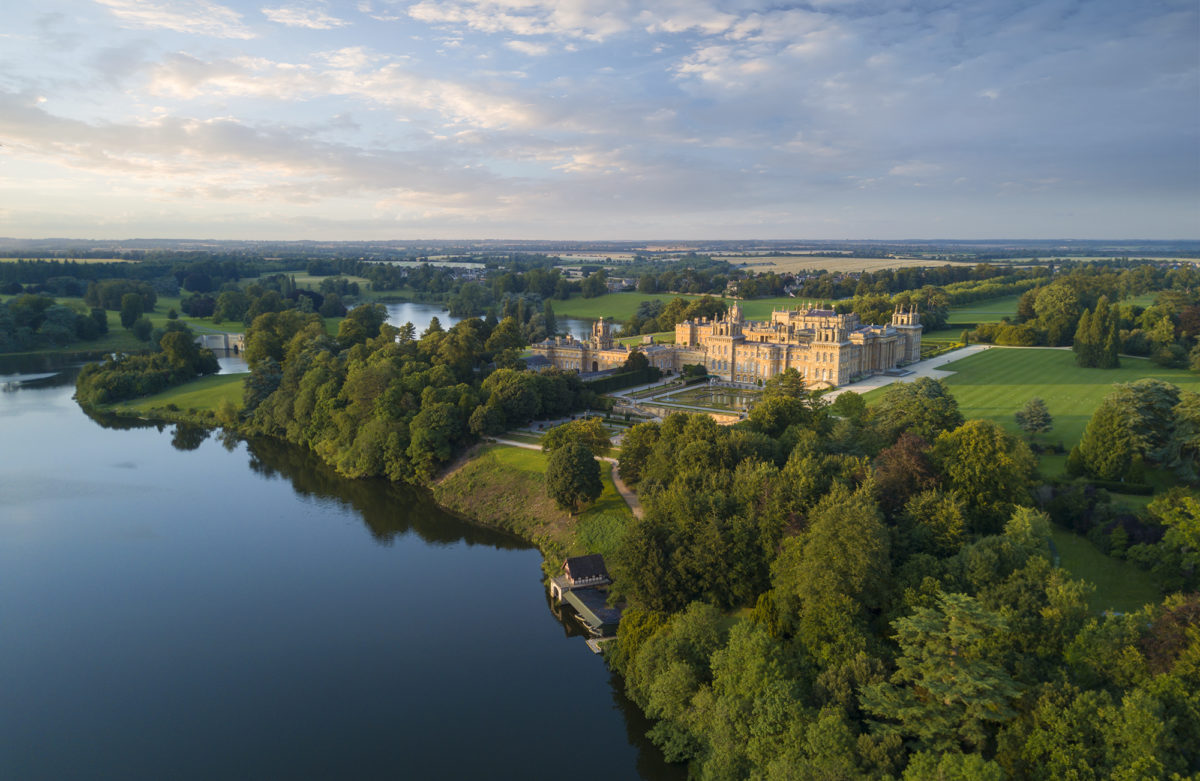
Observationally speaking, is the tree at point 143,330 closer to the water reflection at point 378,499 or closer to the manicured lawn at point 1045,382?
the water reflection at point 378,499

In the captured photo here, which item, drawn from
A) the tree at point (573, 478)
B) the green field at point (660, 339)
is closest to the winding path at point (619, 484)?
the tree at point (573, 478)

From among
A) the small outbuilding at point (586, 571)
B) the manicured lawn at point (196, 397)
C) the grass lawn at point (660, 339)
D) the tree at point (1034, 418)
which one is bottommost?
the small outbuilding at point (586, 571)

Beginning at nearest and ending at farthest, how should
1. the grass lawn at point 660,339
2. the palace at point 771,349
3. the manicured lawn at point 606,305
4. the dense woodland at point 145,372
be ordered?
the dense woodland at point 145,372
the palace at point 771,349
the grass lawn at point 660,339
the manicured lawn at point 606,305

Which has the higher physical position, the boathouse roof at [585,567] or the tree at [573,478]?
the tree at [573,478]

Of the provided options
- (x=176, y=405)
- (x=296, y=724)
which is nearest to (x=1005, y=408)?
(x=296, y=724)

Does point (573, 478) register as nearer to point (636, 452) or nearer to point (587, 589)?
point (636, 452)

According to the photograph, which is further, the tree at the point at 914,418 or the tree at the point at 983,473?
the tree at the point at 914,418
